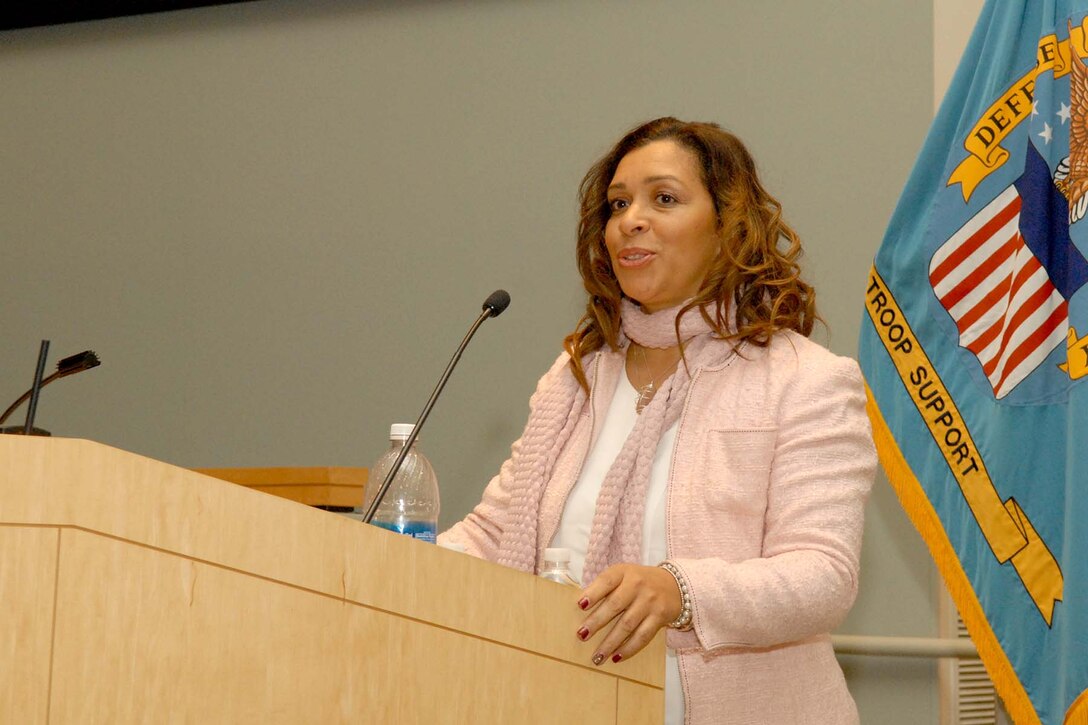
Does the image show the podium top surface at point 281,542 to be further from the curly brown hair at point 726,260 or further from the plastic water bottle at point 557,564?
the curly brown hair at point 726,260

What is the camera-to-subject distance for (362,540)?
128cm

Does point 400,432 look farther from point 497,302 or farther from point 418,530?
point 497,302

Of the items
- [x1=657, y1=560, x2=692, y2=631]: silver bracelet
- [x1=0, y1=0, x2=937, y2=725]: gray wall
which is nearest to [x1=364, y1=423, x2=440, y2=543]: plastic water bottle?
[x1=657, y1=560, x2=692, y2=631]: silver bracelet

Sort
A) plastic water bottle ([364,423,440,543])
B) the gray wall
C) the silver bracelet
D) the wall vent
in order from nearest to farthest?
1. the silver bracelet
2. plastic water bottle ([364,423,440,543])
3. the wall vent
4. the gray wall

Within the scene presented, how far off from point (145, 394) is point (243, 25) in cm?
123

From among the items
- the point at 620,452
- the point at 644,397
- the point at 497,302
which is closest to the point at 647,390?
the point at 644,397

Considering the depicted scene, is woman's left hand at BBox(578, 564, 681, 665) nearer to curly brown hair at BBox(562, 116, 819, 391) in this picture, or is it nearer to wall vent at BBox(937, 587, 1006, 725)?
curly brown hair at BBox(562, 116, 819, 391)

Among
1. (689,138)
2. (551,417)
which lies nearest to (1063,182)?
(689,138)

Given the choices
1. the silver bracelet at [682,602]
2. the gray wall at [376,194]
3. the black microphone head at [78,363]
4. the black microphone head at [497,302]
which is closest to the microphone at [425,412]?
the black microphone head at [497,302]

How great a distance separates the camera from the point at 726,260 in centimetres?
229

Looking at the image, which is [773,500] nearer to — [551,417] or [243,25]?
[551,417]

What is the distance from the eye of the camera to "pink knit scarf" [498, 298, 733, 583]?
210 cm

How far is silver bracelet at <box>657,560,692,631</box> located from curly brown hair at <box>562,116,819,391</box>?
0.64 metres

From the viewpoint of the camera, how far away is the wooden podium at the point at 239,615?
3.43ft
